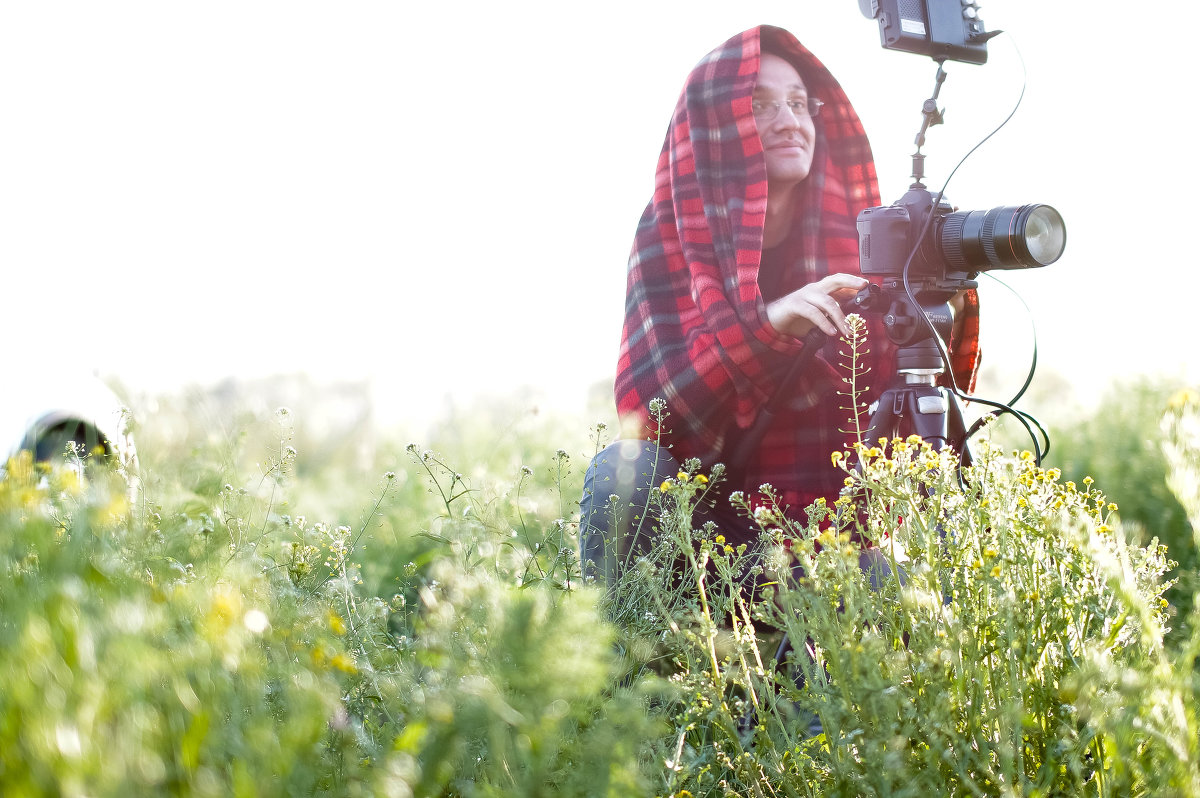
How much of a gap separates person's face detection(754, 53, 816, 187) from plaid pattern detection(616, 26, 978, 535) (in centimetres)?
7

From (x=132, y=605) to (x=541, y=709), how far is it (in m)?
0.33

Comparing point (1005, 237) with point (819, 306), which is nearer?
point (1005, 237)

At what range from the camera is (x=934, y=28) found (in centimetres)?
187

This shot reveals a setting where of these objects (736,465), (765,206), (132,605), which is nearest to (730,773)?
(736,465)

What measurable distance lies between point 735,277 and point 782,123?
44 cm

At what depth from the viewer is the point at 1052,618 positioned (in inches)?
43.4

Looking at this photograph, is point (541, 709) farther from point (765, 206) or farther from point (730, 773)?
point (765, 206)

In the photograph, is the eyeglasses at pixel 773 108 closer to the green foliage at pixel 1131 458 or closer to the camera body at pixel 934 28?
the camera body at pixel 934 28

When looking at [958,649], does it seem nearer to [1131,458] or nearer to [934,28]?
[934,28]

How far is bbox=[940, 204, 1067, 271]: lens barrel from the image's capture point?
1.69 m

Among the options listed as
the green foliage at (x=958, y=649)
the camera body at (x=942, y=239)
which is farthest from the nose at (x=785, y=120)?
the green foliage at (x=958, y=649)

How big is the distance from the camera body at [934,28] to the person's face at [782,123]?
359 millimetres

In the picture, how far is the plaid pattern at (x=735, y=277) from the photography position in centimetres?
211

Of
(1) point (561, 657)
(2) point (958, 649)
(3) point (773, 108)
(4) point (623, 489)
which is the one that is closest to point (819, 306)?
(4) point (623, 489)
